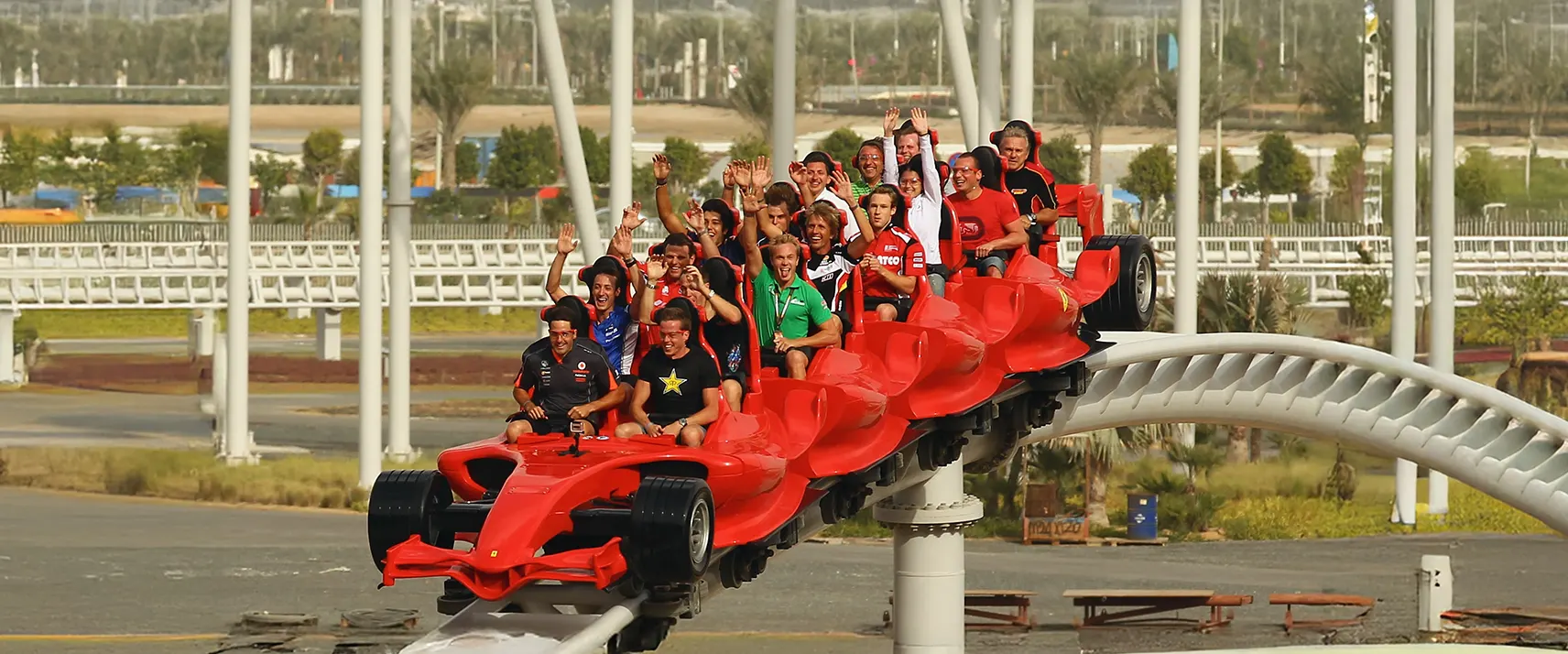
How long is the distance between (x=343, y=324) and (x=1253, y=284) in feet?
120

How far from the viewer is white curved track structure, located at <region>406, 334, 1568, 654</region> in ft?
64.0

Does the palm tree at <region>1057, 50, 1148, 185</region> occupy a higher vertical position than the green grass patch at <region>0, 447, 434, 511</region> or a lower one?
higher

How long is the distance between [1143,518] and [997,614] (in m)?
6.01

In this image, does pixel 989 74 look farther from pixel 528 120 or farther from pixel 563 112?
pixel 528 120

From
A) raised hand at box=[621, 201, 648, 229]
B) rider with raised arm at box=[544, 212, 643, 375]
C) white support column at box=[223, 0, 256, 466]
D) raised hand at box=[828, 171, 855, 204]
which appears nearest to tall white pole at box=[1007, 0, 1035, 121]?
raised hand at box=[828, 171, 855, 204]

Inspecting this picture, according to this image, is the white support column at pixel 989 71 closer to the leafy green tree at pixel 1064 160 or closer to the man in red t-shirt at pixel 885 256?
the man in red t-shirt at pixel 885 256

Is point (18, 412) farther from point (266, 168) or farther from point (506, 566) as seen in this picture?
point (506, 566)

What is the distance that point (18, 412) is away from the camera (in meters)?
45.4

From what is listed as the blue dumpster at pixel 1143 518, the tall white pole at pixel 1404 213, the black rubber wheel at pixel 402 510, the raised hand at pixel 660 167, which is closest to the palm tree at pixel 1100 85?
the tall white pole at pixel 1404 213

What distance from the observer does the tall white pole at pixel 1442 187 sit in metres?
28.4

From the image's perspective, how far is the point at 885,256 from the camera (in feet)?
49.8

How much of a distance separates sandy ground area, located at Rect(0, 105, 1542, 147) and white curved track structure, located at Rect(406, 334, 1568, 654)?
58709 millimetres

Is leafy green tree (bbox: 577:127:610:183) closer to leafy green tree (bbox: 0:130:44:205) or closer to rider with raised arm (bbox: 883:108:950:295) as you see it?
leafy green tree (bbox: 0:130:44:205)

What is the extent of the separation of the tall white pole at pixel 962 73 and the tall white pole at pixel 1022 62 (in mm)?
744
